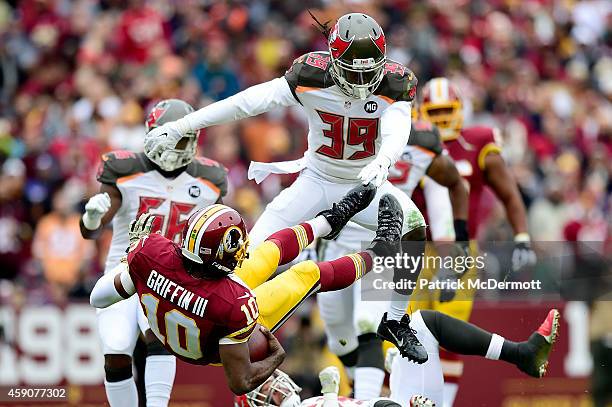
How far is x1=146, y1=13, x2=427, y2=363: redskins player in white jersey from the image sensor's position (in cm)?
735

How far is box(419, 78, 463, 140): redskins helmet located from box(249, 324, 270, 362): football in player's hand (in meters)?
3.26

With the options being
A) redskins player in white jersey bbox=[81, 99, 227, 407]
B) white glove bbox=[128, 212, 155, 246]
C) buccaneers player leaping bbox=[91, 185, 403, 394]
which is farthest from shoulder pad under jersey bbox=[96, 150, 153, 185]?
buccaneers player leaping bbox=[91, 185, 403, 394]

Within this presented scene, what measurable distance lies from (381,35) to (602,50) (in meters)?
9.98

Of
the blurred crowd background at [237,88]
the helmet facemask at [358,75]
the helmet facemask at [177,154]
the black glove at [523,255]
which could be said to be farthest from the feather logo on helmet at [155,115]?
the blurred crowd background at [237,88]

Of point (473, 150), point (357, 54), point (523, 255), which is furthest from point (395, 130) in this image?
point (473, 150)

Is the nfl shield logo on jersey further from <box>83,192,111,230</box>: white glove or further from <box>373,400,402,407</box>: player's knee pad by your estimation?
<box>373,400,402,407</box>: player's knee pad

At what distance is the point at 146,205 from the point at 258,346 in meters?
1.76

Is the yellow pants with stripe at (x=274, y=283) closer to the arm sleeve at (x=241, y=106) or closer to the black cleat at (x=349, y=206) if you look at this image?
the black cleat at (x=349, y=206)

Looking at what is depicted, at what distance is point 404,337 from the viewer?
744cm

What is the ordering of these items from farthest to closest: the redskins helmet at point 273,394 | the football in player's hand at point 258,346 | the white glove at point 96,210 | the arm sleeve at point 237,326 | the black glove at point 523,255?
1. the black glove at point 523,255
2. the white glove at point 96,210
3. the redskins helmet at point 273,394
4. the football in player's hand at point 258,346
5. the arm sleeve at point 237,326

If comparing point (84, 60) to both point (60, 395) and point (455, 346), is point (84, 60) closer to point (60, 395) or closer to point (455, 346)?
point (60, 395)

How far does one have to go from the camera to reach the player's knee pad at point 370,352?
832cm

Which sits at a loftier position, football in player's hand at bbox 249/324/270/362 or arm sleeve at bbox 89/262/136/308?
arm sleeve at bbox 89/262/136/308

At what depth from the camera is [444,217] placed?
8.95 m
